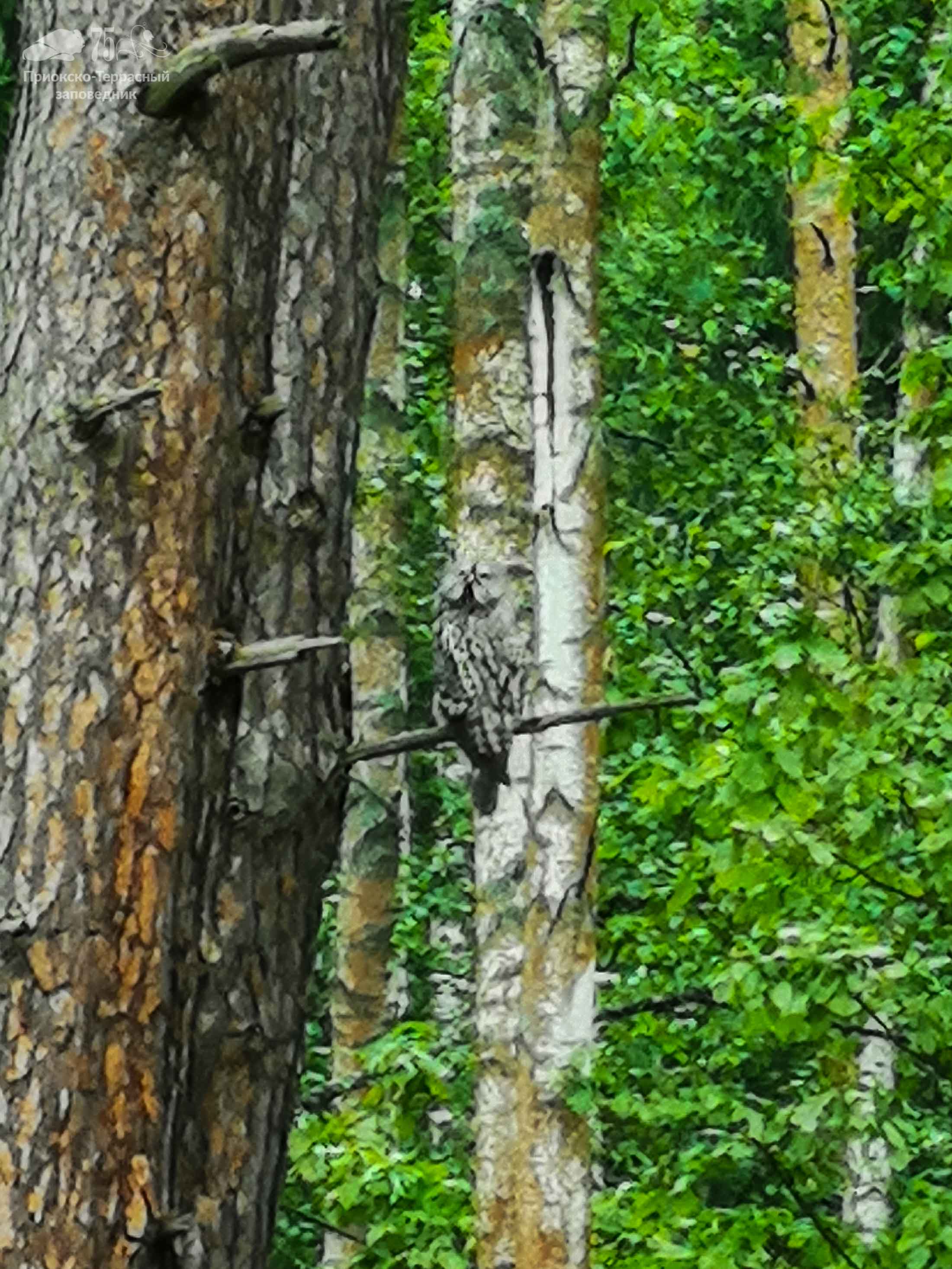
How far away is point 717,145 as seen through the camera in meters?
15.4

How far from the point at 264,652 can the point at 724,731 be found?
6500 millimetres

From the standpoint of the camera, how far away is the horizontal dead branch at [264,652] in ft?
10.9

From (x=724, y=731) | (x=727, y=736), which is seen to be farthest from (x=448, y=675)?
(x=724, y=731)

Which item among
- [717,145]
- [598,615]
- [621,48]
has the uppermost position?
[717,145]

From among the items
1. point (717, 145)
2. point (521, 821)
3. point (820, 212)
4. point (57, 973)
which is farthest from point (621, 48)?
point (57, 973)

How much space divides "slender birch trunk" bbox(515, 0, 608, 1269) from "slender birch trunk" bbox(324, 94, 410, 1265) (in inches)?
76.7

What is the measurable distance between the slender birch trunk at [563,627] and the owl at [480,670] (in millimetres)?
2691

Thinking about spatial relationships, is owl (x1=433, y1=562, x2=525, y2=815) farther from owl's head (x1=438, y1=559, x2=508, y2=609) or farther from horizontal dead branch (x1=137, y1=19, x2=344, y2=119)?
horizontal dead branch (x1=137, y1=19, x2=344, y2=119)

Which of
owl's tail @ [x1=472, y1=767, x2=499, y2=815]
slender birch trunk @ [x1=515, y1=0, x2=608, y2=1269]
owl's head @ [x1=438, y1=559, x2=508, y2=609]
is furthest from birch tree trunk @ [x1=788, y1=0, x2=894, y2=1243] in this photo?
owl's tail @ [x1=472, y1=767, x2=499, y2=815]

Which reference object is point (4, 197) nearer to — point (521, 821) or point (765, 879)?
point (765, 879)

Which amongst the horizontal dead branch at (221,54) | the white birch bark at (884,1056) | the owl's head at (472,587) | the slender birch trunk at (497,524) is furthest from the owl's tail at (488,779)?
the white birch bark at (884,1056)

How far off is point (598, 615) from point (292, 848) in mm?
4488

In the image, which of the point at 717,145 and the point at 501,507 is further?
the point at 717,145

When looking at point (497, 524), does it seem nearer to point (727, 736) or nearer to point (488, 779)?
point (727, 736)
